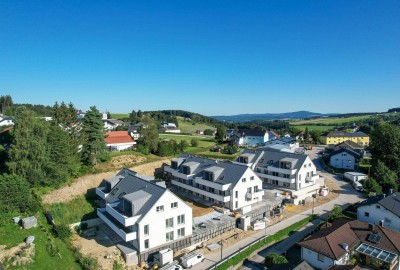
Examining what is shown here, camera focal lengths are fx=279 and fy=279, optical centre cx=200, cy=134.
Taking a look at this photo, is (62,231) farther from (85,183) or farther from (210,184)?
(210,184)

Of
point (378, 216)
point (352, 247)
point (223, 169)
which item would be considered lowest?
point (352, 247)

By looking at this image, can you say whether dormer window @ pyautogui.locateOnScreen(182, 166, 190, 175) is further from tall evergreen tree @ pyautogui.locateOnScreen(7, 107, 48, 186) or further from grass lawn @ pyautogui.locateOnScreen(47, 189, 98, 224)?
tall evergreen tree @ pyautogui.locateOnScreen(7, 107, 48, 186)

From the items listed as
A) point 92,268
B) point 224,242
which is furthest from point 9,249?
point 224,242

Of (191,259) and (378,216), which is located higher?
(378,216)

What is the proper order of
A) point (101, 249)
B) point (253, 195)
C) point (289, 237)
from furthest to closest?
point (253, 195) → point (289, 237) → point (101, 249)

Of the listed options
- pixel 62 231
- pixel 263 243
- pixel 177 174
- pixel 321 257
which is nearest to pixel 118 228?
pixel 62 231

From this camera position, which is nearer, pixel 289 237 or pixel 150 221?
pixel 150 221

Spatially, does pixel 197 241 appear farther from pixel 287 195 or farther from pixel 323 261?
pixel 287 195

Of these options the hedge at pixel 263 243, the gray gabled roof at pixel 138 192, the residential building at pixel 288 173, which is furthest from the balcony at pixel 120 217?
the residential building at pixel 288 173
